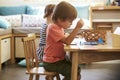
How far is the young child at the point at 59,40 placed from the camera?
178 cm

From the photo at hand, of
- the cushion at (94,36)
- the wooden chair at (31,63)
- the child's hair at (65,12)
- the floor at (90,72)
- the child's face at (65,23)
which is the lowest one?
the floor at (90,72)

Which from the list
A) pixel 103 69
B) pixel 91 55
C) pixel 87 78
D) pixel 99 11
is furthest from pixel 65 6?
pixel 99 11

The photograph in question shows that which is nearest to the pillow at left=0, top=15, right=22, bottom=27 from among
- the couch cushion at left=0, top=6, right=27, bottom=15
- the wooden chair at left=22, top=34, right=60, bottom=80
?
the couch cushion at left=0, top=6, right=27, bottom=15

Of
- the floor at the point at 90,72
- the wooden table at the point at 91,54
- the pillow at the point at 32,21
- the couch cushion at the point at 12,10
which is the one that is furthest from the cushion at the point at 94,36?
the couch cushion at the point at 12,10

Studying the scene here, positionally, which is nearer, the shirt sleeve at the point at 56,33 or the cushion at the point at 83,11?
the shirt sleeve at the point at 56,33

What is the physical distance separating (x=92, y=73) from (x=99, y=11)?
197cm

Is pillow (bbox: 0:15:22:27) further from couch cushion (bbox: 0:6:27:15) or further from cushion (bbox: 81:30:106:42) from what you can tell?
cushion (bbox: 81:30:106:42)

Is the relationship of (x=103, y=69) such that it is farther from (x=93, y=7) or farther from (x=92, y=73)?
(x=93, y=7)

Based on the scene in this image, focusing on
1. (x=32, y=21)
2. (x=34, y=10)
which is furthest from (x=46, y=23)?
(x=34, y=10)

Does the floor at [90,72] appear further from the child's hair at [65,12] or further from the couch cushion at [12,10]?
the child's hair at [65,12]

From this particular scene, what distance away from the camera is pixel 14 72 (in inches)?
136

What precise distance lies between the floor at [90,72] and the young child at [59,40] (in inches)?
52.1

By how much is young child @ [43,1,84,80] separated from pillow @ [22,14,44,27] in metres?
2.45

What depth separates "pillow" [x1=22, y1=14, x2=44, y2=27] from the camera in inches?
170
